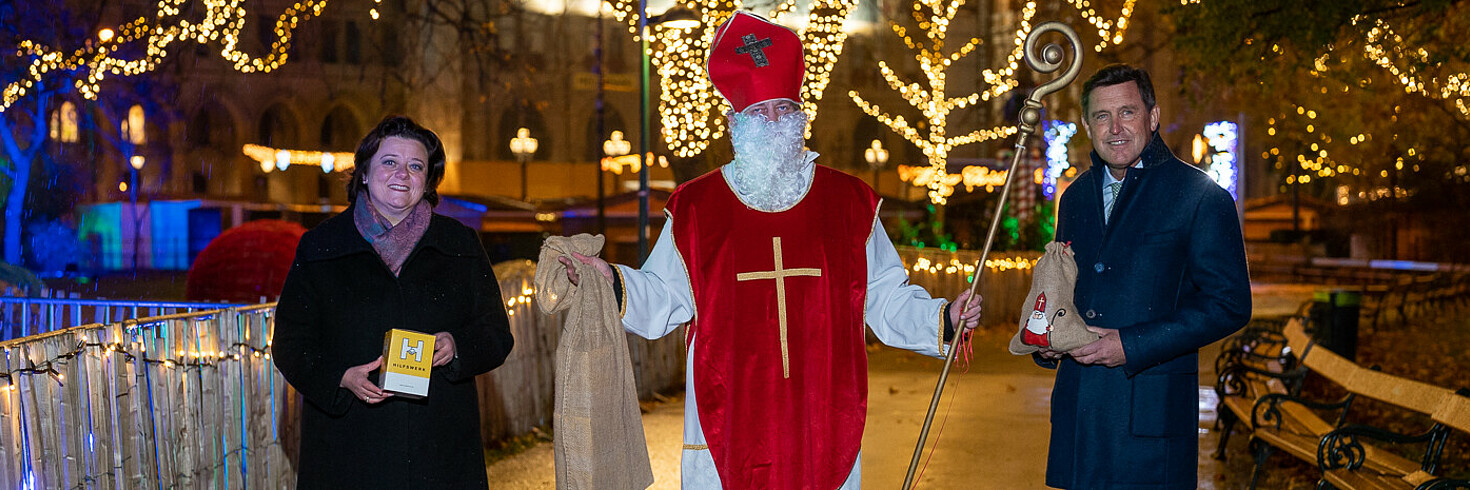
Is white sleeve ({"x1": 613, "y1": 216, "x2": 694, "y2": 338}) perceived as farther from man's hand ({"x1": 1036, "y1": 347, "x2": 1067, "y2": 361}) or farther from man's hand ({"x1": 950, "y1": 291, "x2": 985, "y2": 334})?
man's hand ({"x1": 1036, "y1": 347, "x2": 1067, "y2": 361})

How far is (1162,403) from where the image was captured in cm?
359

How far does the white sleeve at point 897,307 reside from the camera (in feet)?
13.0

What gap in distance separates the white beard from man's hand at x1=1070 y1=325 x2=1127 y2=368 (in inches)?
40.7

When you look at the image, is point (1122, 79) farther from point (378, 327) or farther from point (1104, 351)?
point (378, 327)

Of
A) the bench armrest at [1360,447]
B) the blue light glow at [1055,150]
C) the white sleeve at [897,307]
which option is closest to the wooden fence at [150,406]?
the white sleeve at [897,307]

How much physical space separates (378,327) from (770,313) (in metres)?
1.16

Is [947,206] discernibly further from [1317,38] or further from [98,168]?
[98,168]

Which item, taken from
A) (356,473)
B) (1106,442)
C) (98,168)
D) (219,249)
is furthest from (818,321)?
(98,168)

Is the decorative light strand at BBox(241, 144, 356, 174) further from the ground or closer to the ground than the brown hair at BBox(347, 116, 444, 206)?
further from the ground

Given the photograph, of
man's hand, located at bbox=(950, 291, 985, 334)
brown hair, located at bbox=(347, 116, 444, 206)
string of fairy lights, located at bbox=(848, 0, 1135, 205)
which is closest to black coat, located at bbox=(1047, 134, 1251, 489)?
man's hand, located at bbox=(950, 291, 985, 334)

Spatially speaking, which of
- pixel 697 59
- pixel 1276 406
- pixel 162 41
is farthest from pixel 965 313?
pixel 697 59

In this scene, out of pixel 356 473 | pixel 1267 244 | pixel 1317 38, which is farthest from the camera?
pixel 1267 244

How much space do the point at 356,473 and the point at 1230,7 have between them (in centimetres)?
737

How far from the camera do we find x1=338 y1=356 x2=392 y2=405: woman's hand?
371cm
